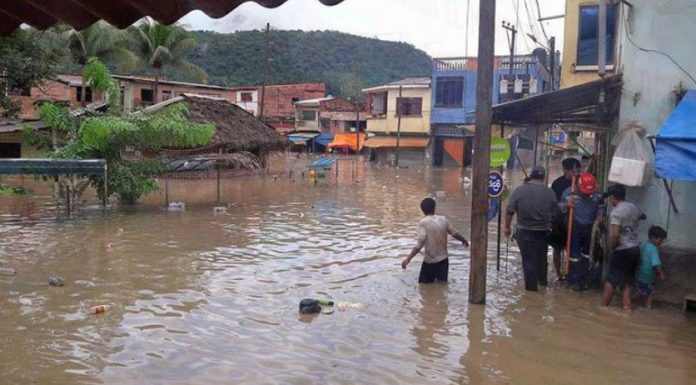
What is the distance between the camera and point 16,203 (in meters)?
19.0

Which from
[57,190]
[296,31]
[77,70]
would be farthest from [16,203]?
[296,31]

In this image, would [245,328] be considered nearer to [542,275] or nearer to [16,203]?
[542,275]

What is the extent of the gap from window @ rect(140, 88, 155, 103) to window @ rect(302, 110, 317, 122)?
1909 centimetres

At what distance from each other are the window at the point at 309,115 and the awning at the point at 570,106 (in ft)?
166

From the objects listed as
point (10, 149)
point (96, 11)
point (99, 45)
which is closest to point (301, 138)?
point (99, 45)

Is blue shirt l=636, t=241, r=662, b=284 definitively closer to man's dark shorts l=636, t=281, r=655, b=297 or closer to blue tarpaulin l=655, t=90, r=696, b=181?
man's dark shorts l=636, t=281, r=655, b=297

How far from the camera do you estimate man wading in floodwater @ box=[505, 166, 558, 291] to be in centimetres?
855

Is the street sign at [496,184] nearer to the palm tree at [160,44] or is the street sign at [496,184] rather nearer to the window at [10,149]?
the window at [10,149]

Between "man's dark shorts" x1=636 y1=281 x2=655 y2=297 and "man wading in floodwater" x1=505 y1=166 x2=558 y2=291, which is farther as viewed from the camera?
"man wading in floodwater" x1=505 y1=166 x2=558 y2=291

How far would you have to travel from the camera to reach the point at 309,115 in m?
60.9

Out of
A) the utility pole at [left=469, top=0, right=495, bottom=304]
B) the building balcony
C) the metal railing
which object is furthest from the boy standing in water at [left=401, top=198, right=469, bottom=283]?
the metal railing

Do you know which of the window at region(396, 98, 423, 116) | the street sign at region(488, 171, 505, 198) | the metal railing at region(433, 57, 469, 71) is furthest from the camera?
the window at region(396, 98, 423, 116)

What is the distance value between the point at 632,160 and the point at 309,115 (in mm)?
53887

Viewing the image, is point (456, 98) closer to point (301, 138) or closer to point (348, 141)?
point (348, 141)
